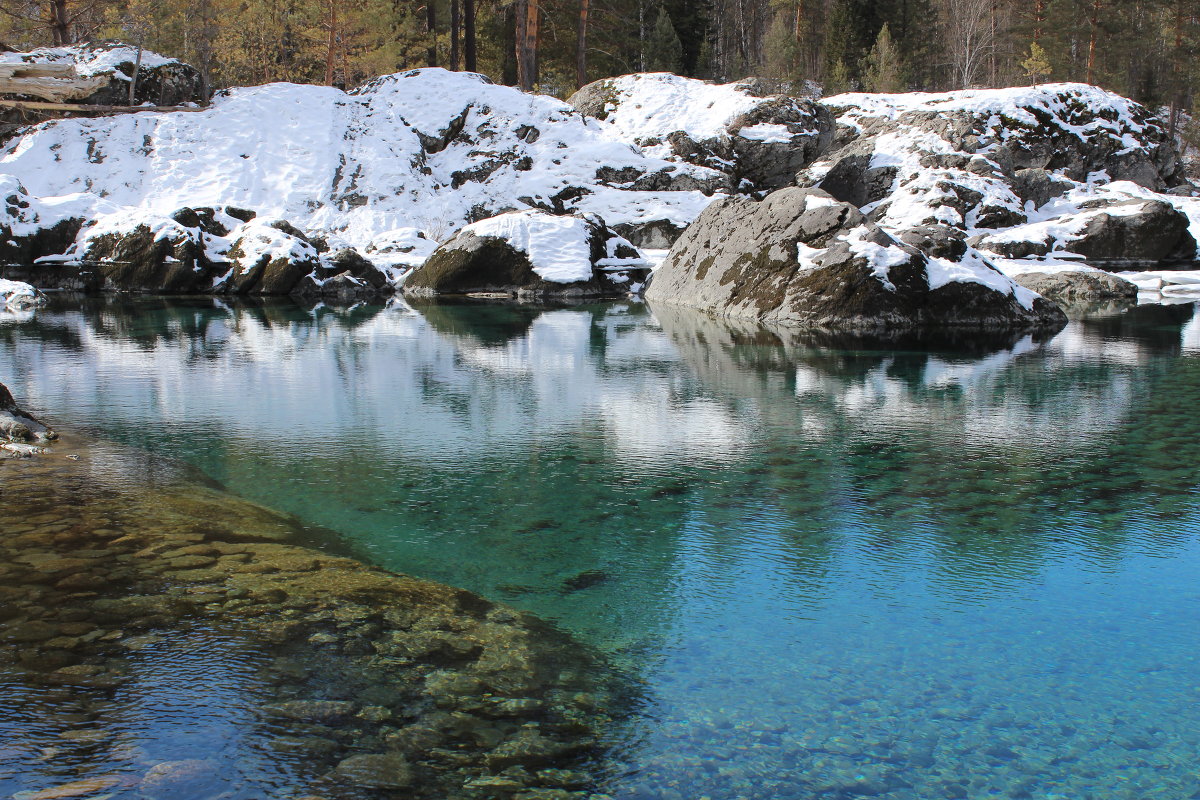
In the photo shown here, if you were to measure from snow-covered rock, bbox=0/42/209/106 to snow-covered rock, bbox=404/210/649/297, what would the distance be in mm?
13537

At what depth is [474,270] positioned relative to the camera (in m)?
22.3

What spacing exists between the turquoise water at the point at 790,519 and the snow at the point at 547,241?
930cm

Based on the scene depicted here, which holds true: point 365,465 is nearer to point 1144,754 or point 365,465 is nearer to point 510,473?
point 510,473

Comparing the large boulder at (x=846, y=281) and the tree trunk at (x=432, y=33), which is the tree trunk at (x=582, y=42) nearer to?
the tree trunk at (x=432, y=33)

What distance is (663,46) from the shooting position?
4041 centimetres

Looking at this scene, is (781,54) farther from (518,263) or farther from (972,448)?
(972,448)

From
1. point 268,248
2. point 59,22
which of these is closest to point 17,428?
point 268,248

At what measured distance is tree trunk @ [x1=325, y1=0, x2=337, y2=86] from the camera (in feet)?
112

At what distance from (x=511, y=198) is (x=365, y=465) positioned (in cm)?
2345

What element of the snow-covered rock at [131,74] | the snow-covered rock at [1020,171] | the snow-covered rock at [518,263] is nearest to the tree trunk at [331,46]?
the snow-covered rock at [131,74]

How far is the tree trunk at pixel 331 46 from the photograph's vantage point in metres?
34.1

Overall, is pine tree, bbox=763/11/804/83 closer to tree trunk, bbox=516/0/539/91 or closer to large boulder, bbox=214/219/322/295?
tree trunk, bbox=516/0/539/91

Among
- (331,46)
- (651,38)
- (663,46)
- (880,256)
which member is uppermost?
(651,38)

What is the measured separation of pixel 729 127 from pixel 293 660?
3057 centimetres
